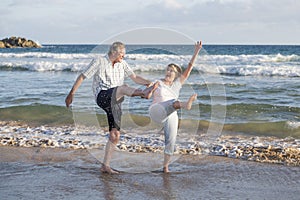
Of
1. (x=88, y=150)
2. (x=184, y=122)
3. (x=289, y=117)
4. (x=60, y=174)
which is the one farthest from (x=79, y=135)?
(x=289, y=117)

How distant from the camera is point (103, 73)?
521 cm

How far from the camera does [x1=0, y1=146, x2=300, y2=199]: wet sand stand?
4518 millimetres

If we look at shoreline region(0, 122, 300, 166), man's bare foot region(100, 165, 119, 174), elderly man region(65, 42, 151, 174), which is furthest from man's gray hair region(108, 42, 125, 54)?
shoreline region(0, 122, 300, 166)

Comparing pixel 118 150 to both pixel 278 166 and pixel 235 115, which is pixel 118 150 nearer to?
pixel 278 166

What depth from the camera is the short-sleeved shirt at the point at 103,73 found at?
5.14 meters

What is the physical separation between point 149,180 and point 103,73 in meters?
1.42

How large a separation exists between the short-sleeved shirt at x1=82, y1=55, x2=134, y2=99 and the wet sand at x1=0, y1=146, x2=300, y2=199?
113cm

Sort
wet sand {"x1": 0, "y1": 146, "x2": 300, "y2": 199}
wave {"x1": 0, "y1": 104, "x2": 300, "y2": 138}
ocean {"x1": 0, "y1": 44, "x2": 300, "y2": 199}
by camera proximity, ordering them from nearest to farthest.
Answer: wet sand {"x1": 0, "y1": 146, "x2": 300, "y2": 199}, ocean {"x1": 0, "y1": 44, "x2": 300, "y2": 199}, wave {"x1": 0, "y1": 104, "x2": 300, "y2": 138}

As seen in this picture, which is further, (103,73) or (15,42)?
(15,42)

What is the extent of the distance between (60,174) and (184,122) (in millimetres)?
3646

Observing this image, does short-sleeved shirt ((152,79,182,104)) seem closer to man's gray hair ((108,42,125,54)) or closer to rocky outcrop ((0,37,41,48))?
man's gray hair ((108,42,125,54))

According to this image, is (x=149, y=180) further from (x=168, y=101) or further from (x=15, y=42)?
(x=15, y=42)

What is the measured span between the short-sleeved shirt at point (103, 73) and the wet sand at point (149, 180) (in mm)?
1126

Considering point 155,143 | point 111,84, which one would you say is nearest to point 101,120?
point 155,143
